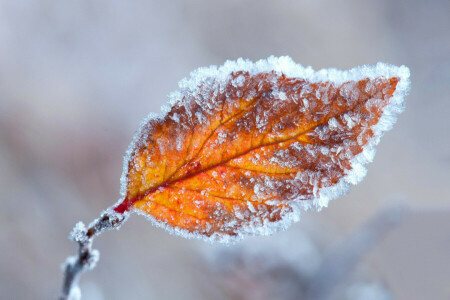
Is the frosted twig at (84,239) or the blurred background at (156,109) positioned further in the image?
the blurred background at (156,109)

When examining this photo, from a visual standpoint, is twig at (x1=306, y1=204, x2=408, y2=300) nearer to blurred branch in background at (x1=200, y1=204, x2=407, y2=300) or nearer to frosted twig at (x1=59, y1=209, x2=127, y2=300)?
blurred branch in background at (x1=200, y1=204, x2=407, y2=300)

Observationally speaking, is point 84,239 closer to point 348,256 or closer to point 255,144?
point 255,144

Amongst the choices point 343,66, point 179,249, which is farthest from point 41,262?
point 343,66

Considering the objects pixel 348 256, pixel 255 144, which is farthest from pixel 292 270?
pixel 255 144

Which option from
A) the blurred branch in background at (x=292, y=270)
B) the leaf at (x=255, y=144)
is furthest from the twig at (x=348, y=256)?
the leaf at (x=255, y=144)

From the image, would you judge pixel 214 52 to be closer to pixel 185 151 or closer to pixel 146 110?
pixel 146 110

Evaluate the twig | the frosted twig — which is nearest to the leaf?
the frosted twig

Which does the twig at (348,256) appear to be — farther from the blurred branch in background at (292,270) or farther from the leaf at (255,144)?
the leaf at (255,144)
